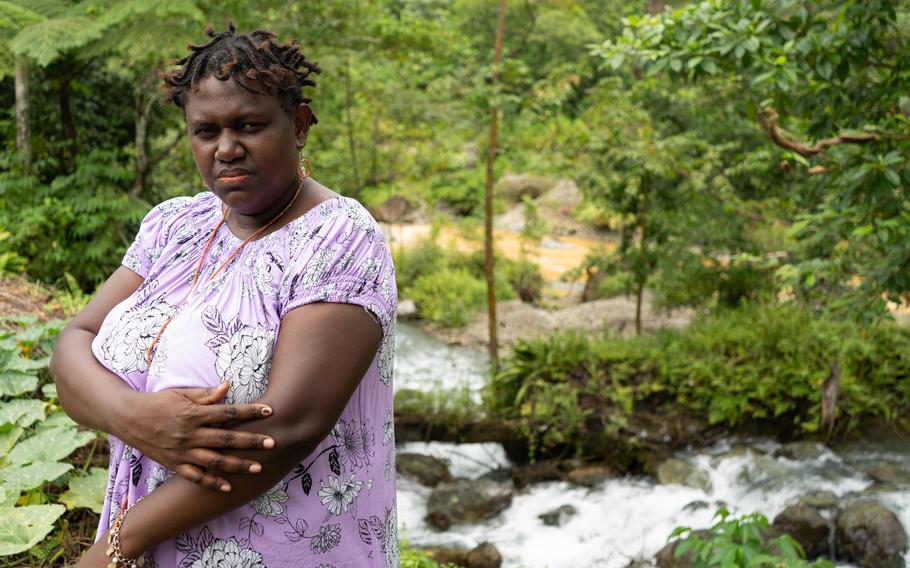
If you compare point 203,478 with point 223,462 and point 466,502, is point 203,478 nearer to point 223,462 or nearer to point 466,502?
point 223,462

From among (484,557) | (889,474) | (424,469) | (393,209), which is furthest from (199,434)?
(393,209)

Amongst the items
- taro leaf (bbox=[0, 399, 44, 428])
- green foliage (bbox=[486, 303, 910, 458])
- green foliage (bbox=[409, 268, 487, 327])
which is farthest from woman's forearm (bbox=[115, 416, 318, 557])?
green foliage (bbox=[409, 268, 487, 327])

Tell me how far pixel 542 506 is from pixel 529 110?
148 inches

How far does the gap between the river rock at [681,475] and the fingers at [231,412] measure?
229 inches

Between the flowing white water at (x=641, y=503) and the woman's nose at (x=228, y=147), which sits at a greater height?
the woman's nose at (x=228, y=147)

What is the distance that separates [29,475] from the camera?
98.5 inches

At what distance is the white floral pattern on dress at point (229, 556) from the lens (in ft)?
4.65

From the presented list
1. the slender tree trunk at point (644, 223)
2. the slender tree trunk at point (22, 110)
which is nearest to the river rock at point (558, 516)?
the slender tree trunk at point (644, 223)

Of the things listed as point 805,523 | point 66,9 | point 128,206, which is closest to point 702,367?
point 805,523

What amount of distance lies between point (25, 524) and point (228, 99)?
1.54 metres

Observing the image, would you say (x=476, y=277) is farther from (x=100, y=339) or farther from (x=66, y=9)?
(x=100, y=339)

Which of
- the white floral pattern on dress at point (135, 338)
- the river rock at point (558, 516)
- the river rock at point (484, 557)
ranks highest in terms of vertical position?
the white floral pattern on dress at point (135, 338)

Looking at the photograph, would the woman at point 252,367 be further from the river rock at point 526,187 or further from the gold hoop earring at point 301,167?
the river rock at point 526,187

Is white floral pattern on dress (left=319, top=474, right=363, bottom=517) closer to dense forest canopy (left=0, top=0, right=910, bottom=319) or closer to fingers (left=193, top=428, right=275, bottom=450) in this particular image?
fingers (left=193, top=428, right=275, bottom=450)
